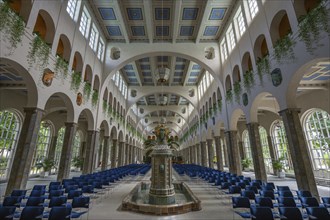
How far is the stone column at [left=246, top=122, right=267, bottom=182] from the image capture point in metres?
10.5

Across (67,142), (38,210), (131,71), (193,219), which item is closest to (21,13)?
(67,142)

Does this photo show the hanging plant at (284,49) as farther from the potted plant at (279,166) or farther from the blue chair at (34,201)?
the potted plant at (279,166)

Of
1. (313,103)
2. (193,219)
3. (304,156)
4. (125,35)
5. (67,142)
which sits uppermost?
(125,35)

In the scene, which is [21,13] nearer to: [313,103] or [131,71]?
[131,71]

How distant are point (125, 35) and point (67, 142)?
11284 mm

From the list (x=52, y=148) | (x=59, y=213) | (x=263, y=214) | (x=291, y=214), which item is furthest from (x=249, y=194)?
(x=52, y=148)

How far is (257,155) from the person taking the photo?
35.2 feet

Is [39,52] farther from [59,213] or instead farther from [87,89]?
[59,213]

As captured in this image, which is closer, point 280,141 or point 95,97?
point 95,97

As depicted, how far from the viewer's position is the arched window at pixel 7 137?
13.0 m

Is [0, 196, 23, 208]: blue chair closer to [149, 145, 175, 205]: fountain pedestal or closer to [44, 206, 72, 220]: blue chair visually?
[44, 206, 72, 220]: blue chair

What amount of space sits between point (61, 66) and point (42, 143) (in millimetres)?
12775

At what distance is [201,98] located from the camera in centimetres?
2558

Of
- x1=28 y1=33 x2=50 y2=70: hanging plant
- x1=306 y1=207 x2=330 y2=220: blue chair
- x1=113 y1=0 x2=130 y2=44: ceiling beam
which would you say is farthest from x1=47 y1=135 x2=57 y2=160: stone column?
x1=306 y1=207 x2=330 y2=220: blue chair
